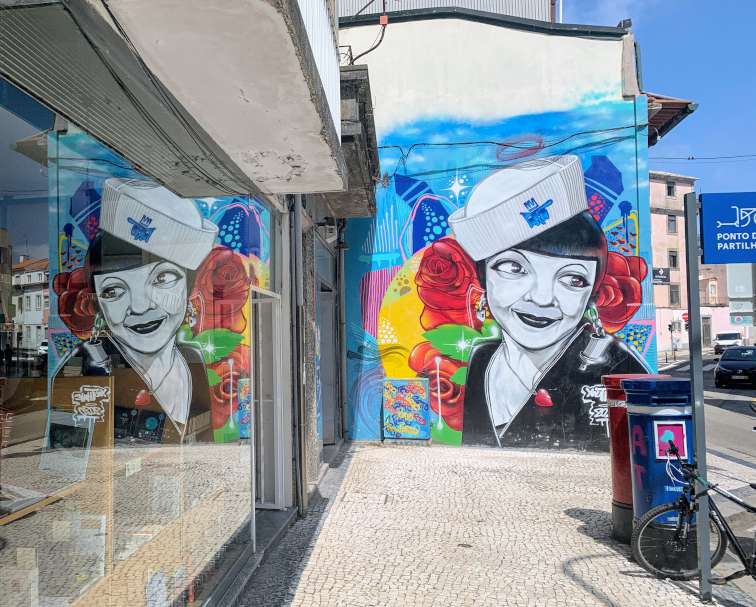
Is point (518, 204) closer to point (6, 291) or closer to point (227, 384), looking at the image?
point (227, 384)

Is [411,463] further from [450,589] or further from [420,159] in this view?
[420,159]

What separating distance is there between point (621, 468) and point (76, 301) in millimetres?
Result: 4517

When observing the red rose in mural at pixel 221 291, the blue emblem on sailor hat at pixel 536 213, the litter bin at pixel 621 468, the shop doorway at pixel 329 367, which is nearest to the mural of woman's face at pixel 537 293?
the blue emblem on sailor hat at pixel 536 213

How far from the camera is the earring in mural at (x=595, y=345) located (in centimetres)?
910

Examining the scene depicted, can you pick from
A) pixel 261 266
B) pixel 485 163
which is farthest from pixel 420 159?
pixel 261 266

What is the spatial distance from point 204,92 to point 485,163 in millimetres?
7729

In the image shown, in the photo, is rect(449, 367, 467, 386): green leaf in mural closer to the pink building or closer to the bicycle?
the bicycle

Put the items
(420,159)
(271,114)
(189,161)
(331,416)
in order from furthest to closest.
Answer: (420,159) < (331,416) < (189,161) < (271,114)

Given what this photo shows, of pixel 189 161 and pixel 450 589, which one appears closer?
pixel 189 161

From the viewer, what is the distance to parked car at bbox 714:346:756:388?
60.9 feet

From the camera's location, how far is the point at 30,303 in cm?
189

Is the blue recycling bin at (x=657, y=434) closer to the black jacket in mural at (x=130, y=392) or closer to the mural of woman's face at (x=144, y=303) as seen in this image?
the black jacket in mural at (x=130, y=392)

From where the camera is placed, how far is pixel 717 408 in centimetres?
1452

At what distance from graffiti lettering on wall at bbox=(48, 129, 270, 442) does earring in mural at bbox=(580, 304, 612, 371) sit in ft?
20.6
